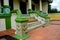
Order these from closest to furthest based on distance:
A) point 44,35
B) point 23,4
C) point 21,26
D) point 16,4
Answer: point 21,26 → point 44,35 → point 16,4 → point 23,4

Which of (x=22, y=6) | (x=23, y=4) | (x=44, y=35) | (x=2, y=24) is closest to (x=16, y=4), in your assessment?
(x=22, y=6)

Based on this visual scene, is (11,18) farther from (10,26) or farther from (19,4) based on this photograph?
(19,4)

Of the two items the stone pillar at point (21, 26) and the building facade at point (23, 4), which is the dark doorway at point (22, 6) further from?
the stone pillar at point (21, 26)

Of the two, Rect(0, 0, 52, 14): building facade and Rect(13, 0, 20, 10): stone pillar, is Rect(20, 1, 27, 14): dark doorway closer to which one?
Rect(0, 0, 52, 14): building facade

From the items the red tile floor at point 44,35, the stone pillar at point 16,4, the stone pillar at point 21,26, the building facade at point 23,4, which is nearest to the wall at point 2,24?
the red tile floor at point 44,35

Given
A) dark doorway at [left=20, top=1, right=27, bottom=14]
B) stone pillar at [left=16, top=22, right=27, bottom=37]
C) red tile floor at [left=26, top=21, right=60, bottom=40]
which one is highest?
dark doorway at [left=20, top=1, right=27, bottom=14]

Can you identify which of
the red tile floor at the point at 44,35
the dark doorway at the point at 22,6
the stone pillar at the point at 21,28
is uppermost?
the dark doorway at the point at 22,6

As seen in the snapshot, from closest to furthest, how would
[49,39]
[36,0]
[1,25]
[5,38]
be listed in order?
[5,38]
[49,39]
[1,25]
[36,0]

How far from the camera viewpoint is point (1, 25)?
11445 millimetres

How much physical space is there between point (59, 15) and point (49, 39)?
2345 centimetres

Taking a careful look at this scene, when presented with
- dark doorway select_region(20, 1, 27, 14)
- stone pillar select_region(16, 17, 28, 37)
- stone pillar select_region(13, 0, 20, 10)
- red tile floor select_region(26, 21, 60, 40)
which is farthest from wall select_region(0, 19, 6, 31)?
dark doorway select_region(20, 1, 27, 14)

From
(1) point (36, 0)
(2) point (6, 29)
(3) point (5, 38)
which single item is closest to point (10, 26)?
(2) point (6, 29)

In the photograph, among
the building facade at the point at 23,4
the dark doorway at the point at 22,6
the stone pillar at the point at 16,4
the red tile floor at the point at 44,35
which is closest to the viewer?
the red tile floor at the point at 44,35

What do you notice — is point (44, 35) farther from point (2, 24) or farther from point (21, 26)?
point (2, 24)
